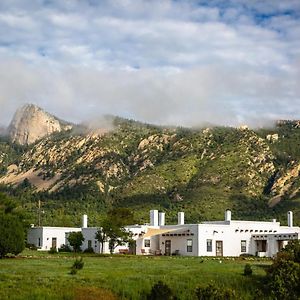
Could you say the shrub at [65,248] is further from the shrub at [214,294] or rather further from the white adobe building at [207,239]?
the shrub at [214,294]

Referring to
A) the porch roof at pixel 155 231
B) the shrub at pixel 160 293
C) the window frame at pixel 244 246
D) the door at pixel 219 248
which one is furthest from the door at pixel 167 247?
the shrub at pixel 160 293

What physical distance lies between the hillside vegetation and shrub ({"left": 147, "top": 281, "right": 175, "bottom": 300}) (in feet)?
186

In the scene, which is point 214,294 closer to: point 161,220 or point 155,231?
point 155,231

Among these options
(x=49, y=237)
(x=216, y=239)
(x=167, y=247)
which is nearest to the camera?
(x=216, y=239)

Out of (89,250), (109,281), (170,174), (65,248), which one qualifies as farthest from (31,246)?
(170,174)

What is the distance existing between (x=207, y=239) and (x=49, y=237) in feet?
69.0

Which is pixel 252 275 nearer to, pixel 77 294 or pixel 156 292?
pixel 156 292

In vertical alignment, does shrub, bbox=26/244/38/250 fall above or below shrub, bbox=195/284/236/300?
above

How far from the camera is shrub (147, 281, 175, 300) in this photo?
2891cm

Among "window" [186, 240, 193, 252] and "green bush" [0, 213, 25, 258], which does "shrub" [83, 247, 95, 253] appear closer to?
"window" [186, 240, 193, 252]

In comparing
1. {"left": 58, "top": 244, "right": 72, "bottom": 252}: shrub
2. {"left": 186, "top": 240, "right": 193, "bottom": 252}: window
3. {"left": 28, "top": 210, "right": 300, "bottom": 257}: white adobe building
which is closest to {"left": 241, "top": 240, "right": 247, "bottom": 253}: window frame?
{"left": 28, "top": 210, "right": 300, "bottom": 257}: white adobe building

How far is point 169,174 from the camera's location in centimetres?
11338

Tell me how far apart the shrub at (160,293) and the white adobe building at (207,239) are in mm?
27723

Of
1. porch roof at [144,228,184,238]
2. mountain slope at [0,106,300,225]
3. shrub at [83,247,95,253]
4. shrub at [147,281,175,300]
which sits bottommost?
shrub at [147,281,175,300]
